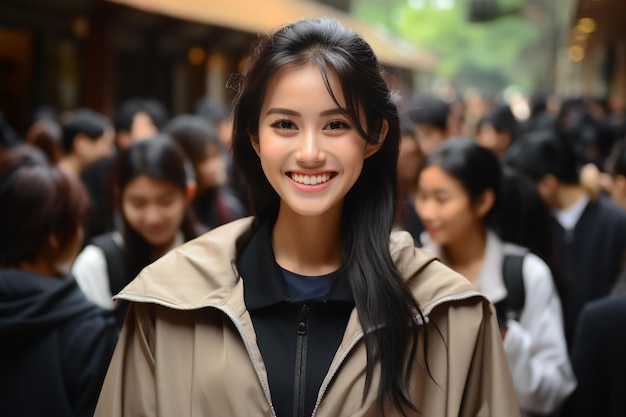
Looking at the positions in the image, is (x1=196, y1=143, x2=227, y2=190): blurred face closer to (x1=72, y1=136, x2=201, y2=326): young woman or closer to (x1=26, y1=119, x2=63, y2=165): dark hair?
(x1=72, y1=136, x2=201, y2=326): young woman

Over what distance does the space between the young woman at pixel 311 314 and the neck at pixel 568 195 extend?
10.2ft

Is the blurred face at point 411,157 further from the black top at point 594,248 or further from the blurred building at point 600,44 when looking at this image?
the blurred building at point 600,44

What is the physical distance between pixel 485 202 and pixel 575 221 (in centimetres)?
141

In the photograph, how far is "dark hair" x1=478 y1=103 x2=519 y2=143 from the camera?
8.34m

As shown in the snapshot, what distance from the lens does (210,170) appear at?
5504 mm

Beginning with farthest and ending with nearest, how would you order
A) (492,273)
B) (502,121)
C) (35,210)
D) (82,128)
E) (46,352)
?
(502,121)
(82,128)
(492,273)
(35,210)
(46,352)

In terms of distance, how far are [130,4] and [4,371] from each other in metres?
Answer: 8.69

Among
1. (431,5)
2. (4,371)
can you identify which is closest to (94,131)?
(4,371)

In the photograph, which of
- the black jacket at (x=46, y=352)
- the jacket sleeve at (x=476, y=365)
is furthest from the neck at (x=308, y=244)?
the black jacket at (x=46, y=352)

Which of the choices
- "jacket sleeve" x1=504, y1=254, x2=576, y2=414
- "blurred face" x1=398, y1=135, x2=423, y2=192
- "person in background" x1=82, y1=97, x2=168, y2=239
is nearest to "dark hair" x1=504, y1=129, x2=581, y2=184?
"blurred face" x1=398, y1=135, x2=423, y2=192

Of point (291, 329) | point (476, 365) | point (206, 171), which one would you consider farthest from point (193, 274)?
point (206, 171)

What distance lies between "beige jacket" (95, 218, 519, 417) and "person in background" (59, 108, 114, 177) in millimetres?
4694

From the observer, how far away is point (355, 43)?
7.31ft

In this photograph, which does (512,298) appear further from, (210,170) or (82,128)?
(82,128)
